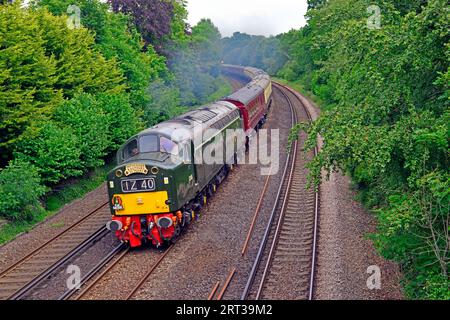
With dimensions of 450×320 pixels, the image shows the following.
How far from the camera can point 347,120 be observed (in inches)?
568

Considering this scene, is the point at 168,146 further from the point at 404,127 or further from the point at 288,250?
the point at 404,127

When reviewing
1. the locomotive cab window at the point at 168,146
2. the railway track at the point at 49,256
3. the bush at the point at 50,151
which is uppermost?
the locomotive cab window at the point at 168,146

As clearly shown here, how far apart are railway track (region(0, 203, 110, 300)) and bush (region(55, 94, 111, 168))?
4334 millimetres

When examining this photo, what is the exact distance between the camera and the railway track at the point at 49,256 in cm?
1520

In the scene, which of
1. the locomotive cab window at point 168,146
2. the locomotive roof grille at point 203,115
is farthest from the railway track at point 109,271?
the locomotive roof grille at point 203,115

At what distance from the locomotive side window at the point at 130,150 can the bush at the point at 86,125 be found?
6340mm

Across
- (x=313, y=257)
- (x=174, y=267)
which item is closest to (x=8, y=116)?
(x=174, y=267)

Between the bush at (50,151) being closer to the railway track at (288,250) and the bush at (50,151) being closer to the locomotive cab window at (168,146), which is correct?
the locomotive cab window at (168,146)

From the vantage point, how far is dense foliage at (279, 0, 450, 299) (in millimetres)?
11898

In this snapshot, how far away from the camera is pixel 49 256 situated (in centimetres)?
1744
